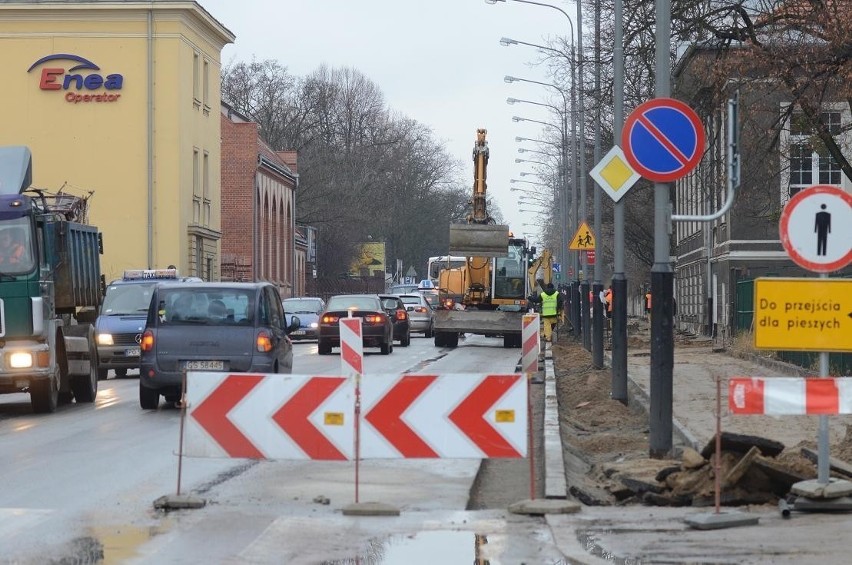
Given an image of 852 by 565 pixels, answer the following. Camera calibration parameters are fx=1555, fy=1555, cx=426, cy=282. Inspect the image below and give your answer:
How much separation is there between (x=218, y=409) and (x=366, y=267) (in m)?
106

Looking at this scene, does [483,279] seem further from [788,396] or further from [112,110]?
[788,396]

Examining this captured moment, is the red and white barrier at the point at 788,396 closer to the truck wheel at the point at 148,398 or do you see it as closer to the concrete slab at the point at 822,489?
the concrete slab at the point at 822,489

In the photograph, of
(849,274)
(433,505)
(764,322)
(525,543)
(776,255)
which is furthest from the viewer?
(776,255)

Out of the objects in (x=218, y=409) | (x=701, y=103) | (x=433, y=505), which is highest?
(x=701, y=103)

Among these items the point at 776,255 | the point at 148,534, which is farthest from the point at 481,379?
the point at 776,255

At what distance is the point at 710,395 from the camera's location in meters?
21.5

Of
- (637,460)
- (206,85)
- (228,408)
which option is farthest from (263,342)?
(206,85)

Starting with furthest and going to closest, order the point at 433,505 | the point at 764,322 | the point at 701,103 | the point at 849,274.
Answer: the point at 849,274 → the point at 701,103 → the point at 433,505 → the point at 764,322

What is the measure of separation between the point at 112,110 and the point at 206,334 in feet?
127

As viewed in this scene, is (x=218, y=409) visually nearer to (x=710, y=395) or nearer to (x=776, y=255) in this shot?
(x=710, y=395)

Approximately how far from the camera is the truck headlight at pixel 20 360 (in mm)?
19312

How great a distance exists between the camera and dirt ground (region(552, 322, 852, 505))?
11008 mm

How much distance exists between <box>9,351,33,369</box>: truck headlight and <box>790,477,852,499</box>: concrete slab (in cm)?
1158

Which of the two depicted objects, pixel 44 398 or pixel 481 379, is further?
pixel 44 398
